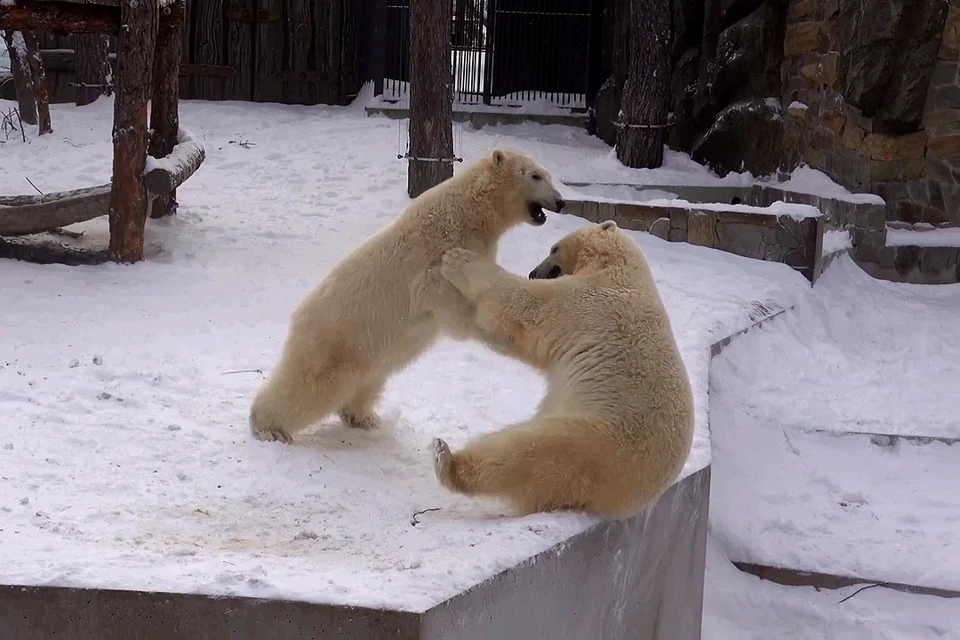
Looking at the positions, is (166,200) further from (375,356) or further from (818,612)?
(818,612)

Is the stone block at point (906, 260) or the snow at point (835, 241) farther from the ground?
the snow at point (835, 241)

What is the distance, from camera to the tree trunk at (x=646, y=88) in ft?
33.7

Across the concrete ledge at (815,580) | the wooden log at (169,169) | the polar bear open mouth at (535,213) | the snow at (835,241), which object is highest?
the polar bear open mouth at (535,213)

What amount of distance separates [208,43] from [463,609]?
11953 mm

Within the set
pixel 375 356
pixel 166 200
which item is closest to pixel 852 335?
pixel 375 356

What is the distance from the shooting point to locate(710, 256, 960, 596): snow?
472 cm

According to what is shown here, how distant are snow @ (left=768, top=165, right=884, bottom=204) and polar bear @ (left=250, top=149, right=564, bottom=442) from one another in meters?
5.41

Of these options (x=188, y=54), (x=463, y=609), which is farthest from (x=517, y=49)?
(x=463, y=609)

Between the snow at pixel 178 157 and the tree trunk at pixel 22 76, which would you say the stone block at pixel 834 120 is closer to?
the snow at pixel 178 157

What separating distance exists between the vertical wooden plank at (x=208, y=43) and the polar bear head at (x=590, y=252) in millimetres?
10380

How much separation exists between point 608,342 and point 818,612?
2.01m

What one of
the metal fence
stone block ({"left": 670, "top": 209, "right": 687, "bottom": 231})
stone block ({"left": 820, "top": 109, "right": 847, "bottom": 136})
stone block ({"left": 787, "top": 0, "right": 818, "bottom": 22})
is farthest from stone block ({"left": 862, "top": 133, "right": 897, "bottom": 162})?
the metal fence

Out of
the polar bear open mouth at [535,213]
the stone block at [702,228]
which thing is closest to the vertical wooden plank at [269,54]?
the stone block at [702,228]

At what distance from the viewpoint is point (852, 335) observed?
276 inches
